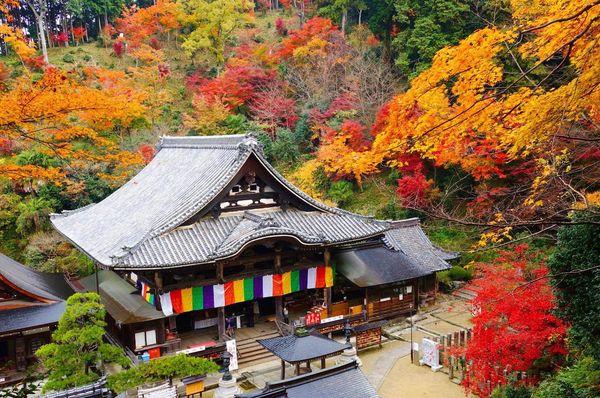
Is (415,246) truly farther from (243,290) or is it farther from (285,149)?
(285,149)

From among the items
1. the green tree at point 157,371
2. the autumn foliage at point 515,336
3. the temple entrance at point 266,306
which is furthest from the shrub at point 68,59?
the autumn foliage at point 515,336

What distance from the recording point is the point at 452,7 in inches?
1137

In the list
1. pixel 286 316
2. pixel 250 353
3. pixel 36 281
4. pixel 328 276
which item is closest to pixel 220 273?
pixel 250 353

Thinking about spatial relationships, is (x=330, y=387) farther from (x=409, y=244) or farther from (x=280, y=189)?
(x=409, y=244)

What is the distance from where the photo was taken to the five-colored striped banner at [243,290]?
14.5 m

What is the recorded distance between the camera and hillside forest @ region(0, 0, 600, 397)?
265 inches

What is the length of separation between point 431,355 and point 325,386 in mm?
6017

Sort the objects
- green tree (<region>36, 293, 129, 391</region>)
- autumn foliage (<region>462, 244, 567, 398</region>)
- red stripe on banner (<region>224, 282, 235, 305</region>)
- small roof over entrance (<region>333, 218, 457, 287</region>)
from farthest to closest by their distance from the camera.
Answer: small roof over entrance (<region>333, 218, 457, 287</region>) < red stripe on banner (<region>224, 282, 235, 305</region>) < autumn foliage (<region>462, 244, 567, 398</region>) < green tree (<region>36, 293, 129, 391</region>)

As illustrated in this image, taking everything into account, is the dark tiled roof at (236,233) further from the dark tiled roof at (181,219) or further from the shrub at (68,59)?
the shrub at (68,59)

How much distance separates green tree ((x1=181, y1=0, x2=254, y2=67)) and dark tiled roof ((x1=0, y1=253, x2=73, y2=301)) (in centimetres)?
3199

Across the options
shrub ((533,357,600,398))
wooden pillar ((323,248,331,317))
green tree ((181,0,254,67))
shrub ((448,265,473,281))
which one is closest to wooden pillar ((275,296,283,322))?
wooden pillar ((323,248,331,317))

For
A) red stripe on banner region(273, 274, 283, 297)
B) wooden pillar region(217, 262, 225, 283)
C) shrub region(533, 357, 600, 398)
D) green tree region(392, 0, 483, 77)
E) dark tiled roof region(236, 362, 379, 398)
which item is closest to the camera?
shrub region(533, 357, 600, 398)

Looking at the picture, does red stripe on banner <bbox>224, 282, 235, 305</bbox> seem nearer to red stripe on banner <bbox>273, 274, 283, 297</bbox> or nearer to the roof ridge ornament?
red stripe on banner <bbox>273, 274, 283, 297</bbox>

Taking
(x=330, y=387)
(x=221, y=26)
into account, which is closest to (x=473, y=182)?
(x=330, y=387)
